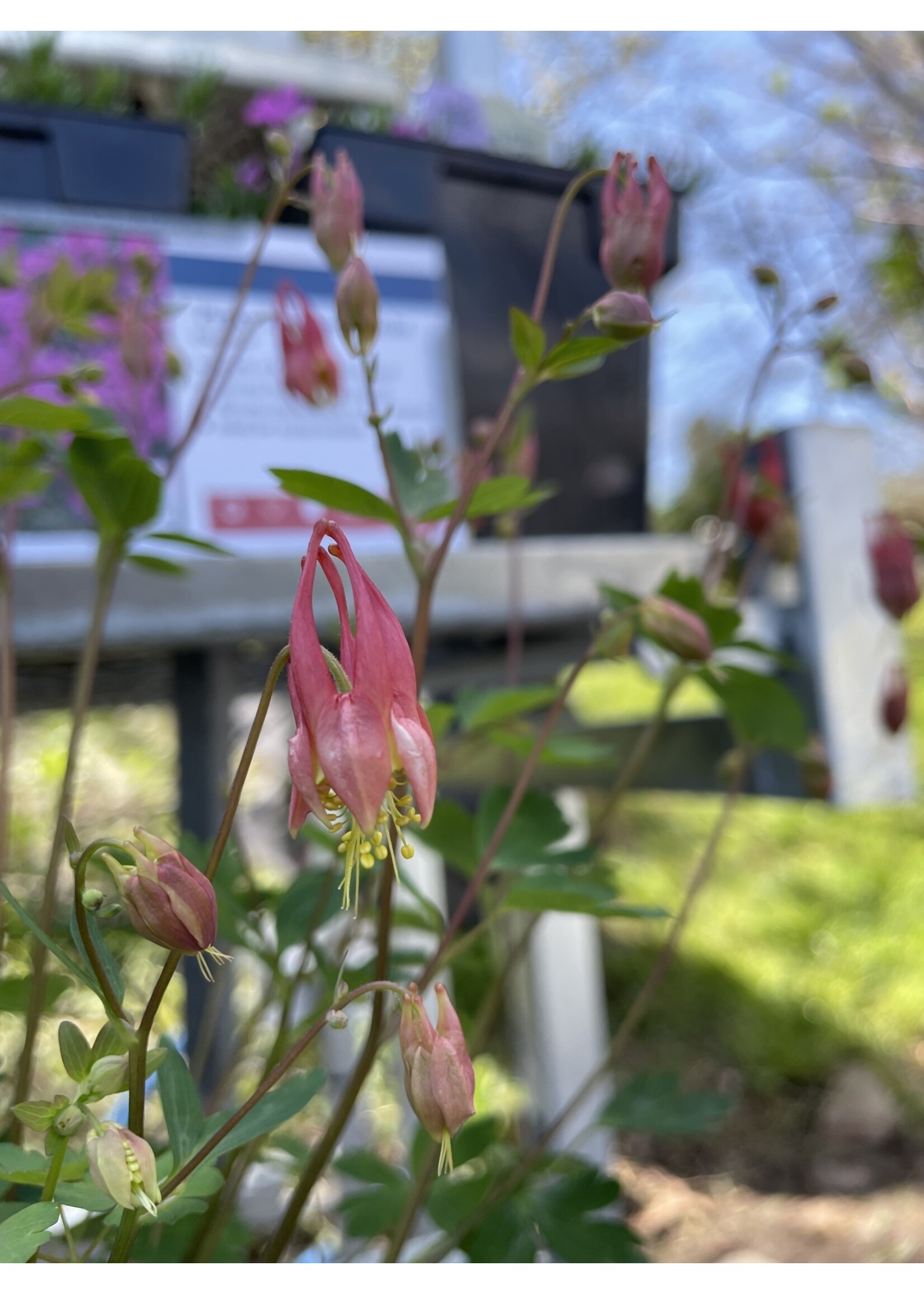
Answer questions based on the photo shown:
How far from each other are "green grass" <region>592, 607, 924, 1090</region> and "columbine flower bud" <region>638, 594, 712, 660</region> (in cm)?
148

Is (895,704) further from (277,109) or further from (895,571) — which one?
(277,109)

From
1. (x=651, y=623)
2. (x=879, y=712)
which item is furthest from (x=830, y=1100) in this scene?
(x=651, y=623)

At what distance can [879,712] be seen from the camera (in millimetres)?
837

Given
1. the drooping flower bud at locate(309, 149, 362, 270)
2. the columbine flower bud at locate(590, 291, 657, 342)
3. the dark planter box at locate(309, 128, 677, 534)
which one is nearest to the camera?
the columbine flower bud at locate(590, 291, 657, 342)

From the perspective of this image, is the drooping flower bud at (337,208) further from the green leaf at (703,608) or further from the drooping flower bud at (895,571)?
the drooping flower bud at (895,571)

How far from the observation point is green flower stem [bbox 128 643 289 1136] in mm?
245

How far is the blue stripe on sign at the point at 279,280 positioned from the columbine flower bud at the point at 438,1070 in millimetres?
732

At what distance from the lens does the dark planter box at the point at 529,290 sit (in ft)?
3.21

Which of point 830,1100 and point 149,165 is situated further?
point 830,1100

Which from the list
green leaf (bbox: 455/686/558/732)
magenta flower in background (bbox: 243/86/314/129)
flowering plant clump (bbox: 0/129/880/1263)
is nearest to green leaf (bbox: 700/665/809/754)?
flowering plant clump (bbox: 0/129/880/1263)

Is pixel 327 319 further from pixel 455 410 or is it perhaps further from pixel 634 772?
pixel 634 772

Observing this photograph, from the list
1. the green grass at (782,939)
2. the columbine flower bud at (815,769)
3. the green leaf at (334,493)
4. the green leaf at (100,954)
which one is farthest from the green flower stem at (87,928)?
the green grass at (782,939)

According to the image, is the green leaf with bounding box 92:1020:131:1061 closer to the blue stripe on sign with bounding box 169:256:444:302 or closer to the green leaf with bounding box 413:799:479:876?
the green leaf with bounding box 413:799:479:876

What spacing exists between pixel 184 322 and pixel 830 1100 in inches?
61.9
